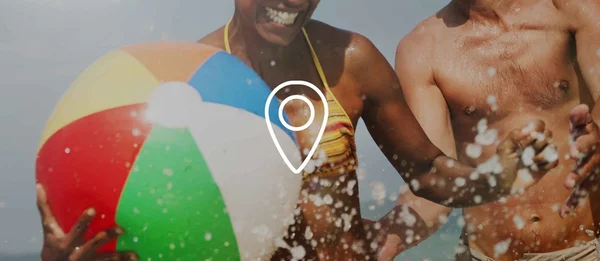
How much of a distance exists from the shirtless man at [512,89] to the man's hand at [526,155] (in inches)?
5.7

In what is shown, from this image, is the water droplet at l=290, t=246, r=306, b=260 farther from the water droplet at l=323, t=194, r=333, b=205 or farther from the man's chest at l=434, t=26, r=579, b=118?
the man's chest at l=434, t=26, r=579, b=118

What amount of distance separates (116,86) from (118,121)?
0.08 metres

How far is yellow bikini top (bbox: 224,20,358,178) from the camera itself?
1.59 metres

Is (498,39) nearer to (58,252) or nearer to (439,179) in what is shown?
(439,179)

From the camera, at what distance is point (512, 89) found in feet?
6.07

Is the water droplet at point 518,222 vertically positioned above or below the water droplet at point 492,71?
below

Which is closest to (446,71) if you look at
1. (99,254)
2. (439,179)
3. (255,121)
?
(439,179)

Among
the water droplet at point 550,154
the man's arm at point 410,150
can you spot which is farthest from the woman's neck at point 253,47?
the water droplet at point 550,154

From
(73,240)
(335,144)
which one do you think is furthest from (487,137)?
(73,240)

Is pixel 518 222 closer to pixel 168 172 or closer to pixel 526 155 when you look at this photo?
pixel 526 155

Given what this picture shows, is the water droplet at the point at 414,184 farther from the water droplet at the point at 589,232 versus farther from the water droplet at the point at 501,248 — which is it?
the water droplet at the point at 589,232

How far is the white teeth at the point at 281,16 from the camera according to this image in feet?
5.18

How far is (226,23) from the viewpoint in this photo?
1.64 m

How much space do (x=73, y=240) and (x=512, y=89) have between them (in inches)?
47.8
